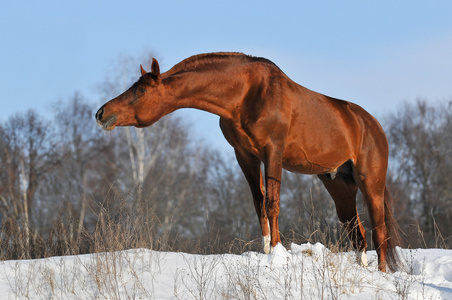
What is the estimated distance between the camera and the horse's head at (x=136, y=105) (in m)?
5.57

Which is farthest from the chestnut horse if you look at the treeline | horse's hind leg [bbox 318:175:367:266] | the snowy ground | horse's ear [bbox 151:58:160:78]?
the treeline

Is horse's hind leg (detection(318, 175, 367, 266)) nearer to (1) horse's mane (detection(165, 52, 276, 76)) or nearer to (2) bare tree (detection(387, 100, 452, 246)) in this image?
(1) horse's mane (detection(165, 52, 276, 76))

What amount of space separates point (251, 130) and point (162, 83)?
1118 mm

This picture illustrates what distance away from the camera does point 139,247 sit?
19.6 feet

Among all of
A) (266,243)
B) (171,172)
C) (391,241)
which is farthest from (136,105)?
(171,172)

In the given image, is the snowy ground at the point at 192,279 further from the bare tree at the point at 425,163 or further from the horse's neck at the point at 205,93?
the bare tree at the point at 425,163

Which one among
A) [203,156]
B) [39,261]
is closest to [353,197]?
[39,261]

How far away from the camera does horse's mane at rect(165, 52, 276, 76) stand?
598cm

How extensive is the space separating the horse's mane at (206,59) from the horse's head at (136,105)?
351 millimetres

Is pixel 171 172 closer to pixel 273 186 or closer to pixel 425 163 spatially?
pixel 425 163

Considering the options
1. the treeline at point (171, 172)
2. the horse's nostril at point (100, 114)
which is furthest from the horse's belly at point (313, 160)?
the treeline at point (171, 172)

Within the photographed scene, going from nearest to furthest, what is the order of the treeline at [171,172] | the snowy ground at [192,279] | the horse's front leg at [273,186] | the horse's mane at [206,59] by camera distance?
the snowy ground at [192,279] < the horse's front leg at [273,186] < the horse's mane at [206,59] < the treeline at [171,172]

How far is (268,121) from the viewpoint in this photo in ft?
19.1

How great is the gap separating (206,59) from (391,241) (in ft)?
11.5
